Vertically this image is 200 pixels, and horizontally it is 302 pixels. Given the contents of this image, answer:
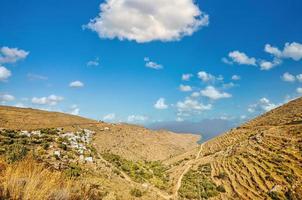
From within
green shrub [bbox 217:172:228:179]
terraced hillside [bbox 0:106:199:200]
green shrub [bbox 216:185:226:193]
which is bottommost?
green shrub [bbox 216:185:226:193]

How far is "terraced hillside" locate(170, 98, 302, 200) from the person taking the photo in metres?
25.1

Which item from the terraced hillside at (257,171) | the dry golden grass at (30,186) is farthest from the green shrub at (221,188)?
the dry golden grass at (30,186)

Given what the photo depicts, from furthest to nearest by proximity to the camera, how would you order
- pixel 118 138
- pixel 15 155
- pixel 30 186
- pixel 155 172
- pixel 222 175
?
1. pixel 118 138
2. pixel 155 172
3. pixel 222 175
4. pixel 15 155
5. pixel 30 186

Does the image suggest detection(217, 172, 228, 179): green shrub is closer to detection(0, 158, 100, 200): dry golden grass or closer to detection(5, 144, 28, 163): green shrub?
detection(5, 144, 28, 163): green shrub

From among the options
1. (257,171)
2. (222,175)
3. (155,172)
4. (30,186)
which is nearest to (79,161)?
(155,172)

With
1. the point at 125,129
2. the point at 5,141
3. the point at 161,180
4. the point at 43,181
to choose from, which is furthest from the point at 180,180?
the point at 125,129

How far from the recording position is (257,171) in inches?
1196

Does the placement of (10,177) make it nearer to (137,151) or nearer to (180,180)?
(180,180)

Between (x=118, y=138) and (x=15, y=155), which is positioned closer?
(x=15, y=155)

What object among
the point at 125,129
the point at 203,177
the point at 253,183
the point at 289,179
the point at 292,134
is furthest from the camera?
the point at 125,129

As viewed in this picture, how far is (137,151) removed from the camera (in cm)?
5741

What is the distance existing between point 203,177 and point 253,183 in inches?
336

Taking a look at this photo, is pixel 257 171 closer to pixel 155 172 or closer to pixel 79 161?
pixel 155 172

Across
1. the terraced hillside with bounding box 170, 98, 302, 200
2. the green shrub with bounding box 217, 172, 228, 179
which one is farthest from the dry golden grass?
the green shrub with bounding box 217, 172, 228, 179
